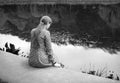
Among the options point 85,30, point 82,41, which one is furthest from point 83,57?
point 85,30

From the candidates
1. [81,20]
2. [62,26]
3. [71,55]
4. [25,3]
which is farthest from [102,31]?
[25,3]

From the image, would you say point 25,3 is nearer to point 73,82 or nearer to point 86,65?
point 86,65

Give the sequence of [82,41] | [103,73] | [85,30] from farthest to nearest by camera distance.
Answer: [85,30] < [82,41] < [103,73]

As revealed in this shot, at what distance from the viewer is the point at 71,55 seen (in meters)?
8.81

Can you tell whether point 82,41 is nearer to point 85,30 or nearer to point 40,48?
point 85,30

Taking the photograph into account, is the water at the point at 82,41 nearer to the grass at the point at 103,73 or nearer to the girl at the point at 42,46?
the grass at the point at 103,73

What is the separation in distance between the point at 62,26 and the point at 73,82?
1238 centimetres

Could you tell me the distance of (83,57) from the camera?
8617mm

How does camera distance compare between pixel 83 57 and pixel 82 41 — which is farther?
pixel 82 41

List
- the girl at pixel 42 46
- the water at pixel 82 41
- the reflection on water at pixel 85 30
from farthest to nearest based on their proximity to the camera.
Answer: the reflection on water at pixel 85 30 < the water at pixel 82 41 < the girl at pixel 42 46

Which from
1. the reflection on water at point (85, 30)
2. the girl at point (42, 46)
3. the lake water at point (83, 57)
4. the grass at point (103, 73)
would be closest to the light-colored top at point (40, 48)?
the girl at point (42, 46)

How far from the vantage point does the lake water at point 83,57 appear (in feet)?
24.5

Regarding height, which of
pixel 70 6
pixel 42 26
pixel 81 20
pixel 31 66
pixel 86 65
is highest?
pixel 70 6

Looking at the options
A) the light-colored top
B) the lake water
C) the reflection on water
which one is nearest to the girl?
the light-colored top
